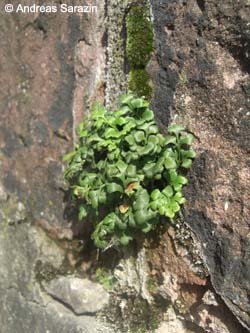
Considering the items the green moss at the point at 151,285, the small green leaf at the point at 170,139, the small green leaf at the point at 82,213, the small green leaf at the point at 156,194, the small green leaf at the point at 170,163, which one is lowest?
the green moss at the point at 151,285

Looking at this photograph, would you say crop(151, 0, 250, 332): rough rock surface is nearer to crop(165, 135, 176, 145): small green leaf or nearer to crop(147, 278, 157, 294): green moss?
crop(165, 135, 176, 145): small green leaf

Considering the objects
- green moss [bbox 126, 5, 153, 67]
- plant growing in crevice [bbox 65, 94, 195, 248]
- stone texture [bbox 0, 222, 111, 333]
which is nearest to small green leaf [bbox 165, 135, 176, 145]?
plant growing in crevice [bbox 65, 94, 195, 248]

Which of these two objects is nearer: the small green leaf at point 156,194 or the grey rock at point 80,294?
the small green leaf at point 156,194

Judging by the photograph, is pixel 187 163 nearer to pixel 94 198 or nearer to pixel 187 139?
pixel 187 139

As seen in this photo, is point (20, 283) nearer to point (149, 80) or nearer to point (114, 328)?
point (114, 328)

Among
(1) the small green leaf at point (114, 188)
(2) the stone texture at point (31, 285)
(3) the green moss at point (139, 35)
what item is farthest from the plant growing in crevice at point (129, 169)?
(2) the stone texture at point (31, 285)

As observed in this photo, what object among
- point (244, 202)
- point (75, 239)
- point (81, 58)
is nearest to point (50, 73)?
point (81, 58)

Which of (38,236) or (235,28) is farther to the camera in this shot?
(38,236)

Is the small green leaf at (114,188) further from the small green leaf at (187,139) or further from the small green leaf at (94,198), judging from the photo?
the small green leaf at (187,139)

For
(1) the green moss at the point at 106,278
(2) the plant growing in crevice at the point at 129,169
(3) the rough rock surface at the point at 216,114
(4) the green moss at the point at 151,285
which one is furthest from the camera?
(1) the green moss at the point at 106,278
